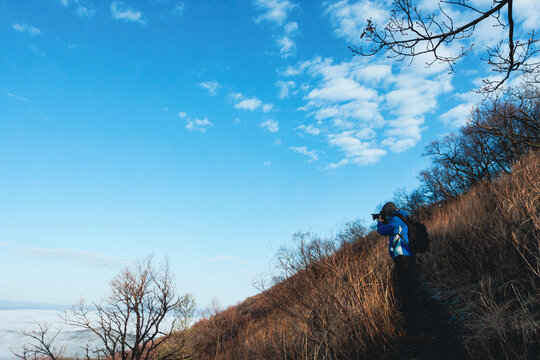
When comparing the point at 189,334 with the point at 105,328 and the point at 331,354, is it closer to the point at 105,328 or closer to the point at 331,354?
the point at 105,328

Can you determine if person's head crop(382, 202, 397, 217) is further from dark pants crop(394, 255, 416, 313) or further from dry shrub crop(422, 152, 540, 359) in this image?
dry shrub crop(422, 152, 540, 359)

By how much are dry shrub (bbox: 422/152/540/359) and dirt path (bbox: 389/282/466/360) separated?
180 millimetres

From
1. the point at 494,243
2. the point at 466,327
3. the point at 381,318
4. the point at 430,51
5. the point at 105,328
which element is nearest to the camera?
the point at 466,327

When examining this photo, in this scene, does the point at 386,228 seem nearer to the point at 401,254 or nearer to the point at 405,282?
the point at 401,254

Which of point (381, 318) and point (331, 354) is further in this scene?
point (381, 318)

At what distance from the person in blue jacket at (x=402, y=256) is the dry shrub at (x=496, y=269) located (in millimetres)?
580

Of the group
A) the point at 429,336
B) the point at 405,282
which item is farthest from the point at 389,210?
the point at 429,336

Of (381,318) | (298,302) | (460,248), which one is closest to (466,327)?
(381,318)

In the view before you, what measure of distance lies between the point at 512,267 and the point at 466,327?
1.11m

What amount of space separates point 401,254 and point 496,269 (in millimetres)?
1185

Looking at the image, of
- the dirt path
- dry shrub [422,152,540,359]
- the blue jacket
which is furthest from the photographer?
dry shrub [422,152,540,359]

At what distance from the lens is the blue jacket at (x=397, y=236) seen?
14.0 ft

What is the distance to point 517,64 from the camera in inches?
193

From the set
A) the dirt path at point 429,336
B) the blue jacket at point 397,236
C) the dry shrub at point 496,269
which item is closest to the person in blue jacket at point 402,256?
the blue jacket at point 397,236
